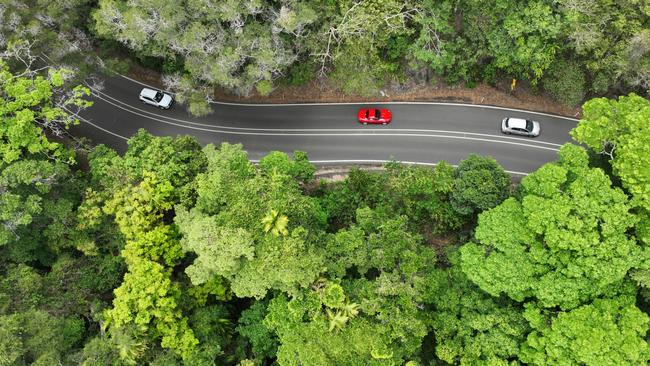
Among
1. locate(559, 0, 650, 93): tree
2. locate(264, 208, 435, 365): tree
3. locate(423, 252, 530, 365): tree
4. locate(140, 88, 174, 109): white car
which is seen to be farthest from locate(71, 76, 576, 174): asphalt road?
locate(423, 252, 530, 365): tree

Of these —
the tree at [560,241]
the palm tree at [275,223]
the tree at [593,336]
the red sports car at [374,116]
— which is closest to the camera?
the tree at [593,336]

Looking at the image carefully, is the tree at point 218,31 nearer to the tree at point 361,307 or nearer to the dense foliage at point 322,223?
the dense foliage at point 322,223

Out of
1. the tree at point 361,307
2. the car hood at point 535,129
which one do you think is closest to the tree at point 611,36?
the car hood at point 535,129

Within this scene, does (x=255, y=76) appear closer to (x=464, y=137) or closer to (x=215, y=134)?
(x=215, y=134)

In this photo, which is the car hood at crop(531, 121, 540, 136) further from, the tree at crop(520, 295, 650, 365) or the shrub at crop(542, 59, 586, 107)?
the tree at crop(520, 295, 650, 365)

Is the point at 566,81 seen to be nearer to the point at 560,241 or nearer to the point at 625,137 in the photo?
the point at 625,137

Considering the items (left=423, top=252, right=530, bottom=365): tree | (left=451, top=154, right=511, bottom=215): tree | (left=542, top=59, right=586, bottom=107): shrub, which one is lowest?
(left=423, top=252, right=530, bottom=365): tree

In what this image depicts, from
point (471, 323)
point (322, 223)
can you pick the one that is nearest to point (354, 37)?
point (322, 223)
